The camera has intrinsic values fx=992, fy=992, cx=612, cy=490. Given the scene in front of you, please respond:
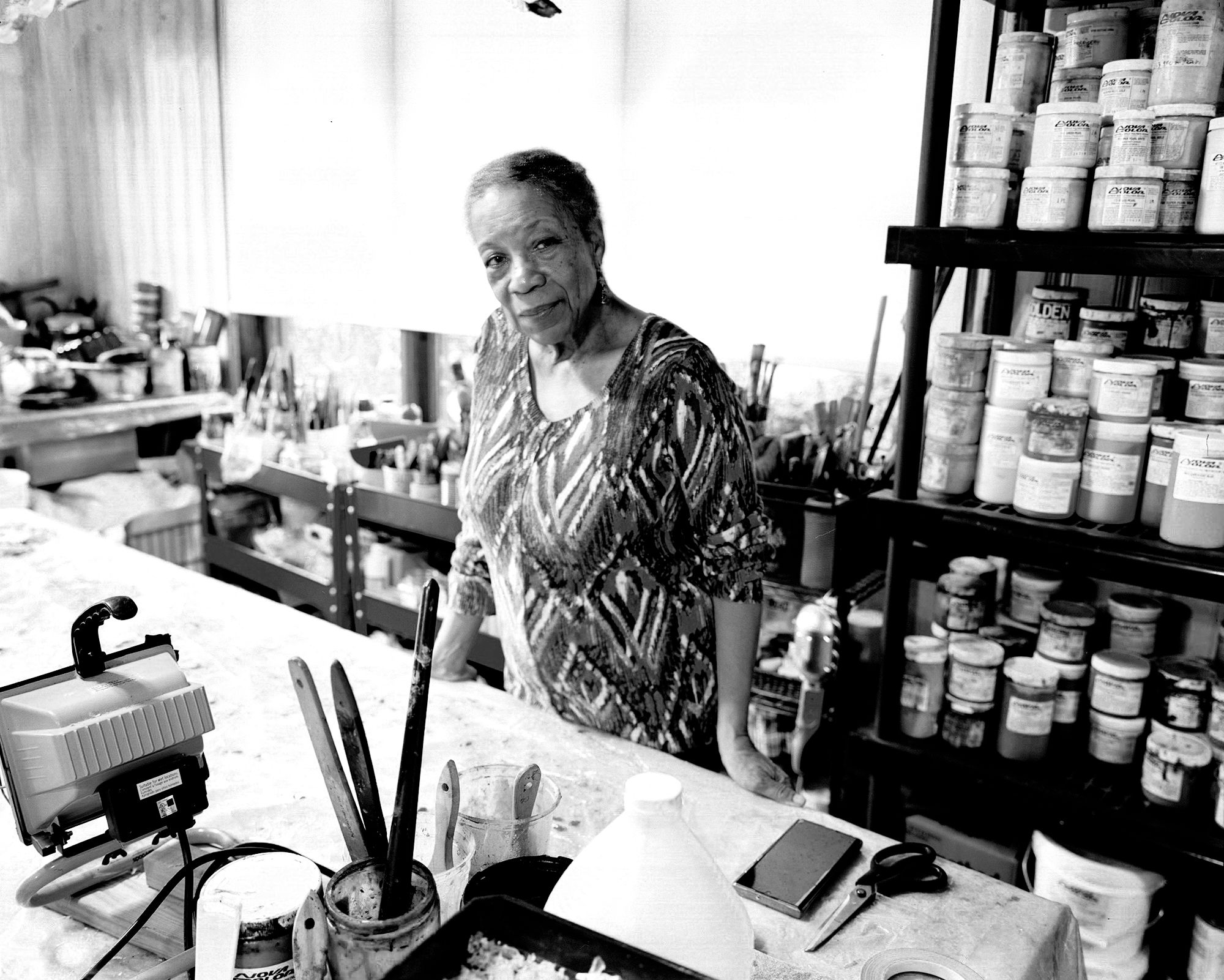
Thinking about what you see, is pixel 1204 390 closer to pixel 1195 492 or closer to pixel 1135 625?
pixel 1195 492

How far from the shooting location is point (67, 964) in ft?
2.87

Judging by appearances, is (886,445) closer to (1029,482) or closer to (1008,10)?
(1029,482)

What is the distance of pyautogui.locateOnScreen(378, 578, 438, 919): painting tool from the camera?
28.5 inches

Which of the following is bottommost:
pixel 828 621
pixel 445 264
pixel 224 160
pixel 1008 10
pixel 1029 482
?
pixel 828 621

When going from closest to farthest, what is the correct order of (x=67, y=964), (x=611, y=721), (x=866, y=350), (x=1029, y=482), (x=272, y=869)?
(x=272, y=869) < (x=67, y=964) < (x=611, y=721) < (x=1029, y=482) < (x=866, y=350)

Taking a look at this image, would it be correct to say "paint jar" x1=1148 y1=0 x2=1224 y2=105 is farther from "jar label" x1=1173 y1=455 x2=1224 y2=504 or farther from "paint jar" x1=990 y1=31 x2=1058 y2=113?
"jar label" x1=1173 y1=455 x2=1224 y2=504

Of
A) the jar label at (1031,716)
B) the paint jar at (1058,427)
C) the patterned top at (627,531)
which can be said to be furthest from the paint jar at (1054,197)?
the jar label at (1031,716)

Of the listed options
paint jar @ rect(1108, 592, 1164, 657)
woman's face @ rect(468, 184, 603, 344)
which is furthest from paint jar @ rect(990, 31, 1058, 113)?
paint jar @ rect(1108, 592, 1164, 657)

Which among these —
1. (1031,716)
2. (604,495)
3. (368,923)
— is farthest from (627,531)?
(1031,716)

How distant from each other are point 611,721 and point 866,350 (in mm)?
1316

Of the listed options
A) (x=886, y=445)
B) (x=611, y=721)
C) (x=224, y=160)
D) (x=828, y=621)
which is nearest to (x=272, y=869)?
(x=611, y=721)

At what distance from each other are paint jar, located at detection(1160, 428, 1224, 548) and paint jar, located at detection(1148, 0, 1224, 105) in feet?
1.55

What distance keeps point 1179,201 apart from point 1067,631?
0.72m

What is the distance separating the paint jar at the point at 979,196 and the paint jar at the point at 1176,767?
2.86 ft
